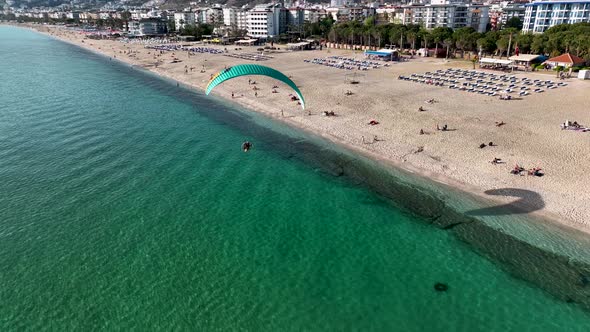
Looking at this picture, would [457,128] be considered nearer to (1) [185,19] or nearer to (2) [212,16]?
(2) [212,16]

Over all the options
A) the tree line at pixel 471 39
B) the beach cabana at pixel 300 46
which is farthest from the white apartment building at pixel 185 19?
the beach cabana at pixel 300 46

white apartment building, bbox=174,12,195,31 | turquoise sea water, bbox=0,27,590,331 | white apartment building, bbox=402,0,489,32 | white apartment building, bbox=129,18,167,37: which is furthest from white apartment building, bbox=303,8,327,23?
turquoise sea water, bbox=0,27,590,331

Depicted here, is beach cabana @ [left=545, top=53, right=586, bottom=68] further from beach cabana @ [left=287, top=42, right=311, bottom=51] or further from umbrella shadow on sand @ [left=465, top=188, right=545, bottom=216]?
beach cabana @ [left=287, top=42, right=311, bottom=51]

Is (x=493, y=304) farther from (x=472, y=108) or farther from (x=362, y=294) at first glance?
(x=472, y=108)

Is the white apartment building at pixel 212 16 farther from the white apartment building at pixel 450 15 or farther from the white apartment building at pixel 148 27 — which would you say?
the white apartment building at pixel 450 15

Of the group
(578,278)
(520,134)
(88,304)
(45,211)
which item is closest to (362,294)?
(578,278)

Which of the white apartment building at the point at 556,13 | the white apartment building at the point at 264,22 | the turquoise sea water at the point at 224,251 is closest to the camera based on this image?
the turquoise sea water at the point at 224,251
